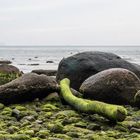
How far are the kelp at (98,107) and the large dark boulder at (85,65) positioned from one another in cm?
328

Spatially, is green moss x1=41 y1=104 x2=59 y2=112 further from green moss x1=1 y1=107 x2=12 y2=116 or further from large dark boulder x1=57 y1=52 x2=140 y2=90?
large dark boulder x1=57 y1=52 x2=140 y2=90

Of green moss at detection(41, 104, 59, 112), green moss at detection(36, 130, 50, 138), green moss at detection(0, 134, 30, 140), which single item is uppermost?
green moss at detection(0, 134, 30, 140)

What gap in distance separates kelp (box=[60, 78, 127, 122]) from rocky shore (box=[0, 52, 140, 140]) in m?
0.17

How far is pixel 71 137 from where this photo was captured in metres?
8.88

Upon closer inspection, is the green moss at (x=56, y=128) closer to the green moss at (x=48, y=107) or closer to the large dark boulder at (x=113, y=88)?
the green moss at (x=48, y=107)

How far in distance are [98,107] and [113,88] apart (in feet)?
9.80

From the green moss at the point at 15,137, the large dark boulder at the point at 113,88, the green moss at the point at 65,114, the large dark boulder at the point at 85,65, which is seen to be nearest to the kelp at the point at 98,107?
the green moss at the point at 65,114

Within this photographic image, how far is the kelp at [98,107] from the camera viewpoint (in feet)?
32.2

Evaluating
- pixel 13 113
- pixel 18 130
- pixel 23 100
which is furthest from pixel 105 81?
pixel 18 130

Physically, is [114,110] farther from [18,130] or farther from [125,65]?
[125,65]

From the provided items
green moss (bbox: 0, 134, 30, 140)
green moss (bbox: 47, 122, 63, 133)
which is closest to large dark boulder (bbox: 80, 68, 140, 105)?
green moss (bbox: 47, 122, 63, 133)

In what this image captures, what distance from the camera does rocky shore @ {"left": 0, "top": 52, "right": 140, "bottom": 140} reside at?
9219mm

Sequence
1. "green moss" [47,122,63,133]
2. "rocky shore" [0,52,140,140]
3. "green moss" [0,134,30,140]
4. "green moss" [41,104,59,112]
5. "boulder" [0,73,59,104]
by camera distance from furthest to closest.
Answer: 1. "boulder" [0,73,59,104]
2. "green moss" [41,104,59,112]
3. "green moss" [47,122,63,133]
4. "rocky shore" [0,52,140,140]
5. "green moss" [0,134,30,140]

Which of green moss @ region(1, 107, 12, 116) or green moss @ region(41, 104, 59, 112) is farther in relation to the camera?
green moss @ region(41, 104, 59, 112)
